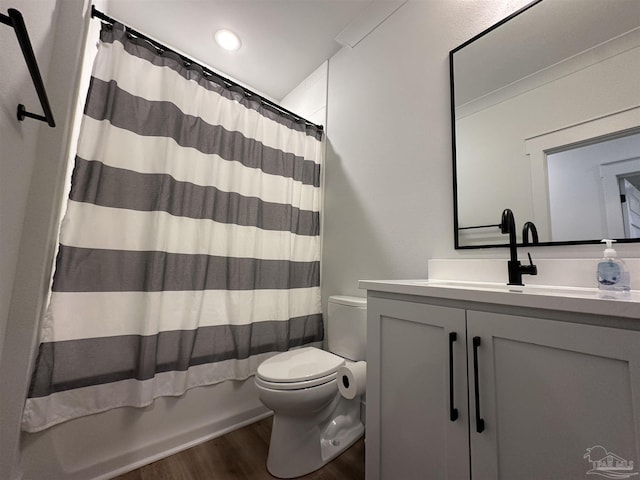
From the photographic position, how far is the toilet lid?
1.15m

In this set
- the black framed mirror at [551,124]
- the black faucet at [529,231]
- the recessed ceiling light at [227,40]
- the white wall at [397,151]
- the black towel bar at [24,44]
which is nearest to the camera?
the black towel bar at [24,44]

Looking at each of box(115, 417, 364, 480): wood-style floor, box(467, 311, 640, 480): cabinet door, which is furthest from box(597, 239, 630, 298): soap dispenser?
box(115, 417, 364, 480): wood-style floor

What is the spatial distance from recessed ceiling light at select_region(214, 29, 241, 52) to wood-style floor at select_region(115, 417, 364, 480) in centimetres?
266

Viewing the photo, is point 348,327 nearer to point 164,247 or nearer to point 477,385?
point 477,385

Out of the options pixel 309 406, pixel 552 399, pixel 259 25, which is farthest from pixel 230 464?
pixel 259 25

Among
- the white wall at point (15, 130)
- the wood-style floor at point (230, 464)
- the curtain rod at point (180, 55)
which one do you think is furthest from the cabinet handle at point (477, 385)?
the curtain rod at point (180, 55)

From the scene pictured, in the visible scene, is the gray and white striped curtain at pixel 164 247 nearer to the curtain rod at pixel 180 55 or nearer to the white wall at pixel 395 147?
the curtain rod at pixel 180 55

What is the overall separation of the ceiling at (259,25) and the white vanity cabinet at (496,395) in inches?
75.3

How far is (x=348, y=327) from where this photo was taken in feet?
4.81

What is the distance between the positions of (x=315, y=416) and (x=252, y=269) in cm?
87

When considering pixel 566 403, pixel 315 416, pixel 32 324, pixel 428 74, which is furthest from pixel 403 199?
pixel 32 324

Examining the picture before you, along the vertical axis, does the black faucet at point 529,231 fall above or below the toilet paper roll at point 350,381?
above

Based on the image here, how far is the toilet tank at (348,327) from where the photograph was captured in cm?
140

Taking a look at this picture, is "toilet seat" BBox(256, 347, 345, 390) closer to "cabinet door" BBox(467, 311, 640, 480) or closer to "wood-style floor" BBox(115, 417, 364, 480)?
"wood-style floor" BBox(115, 417, 364, 480)
